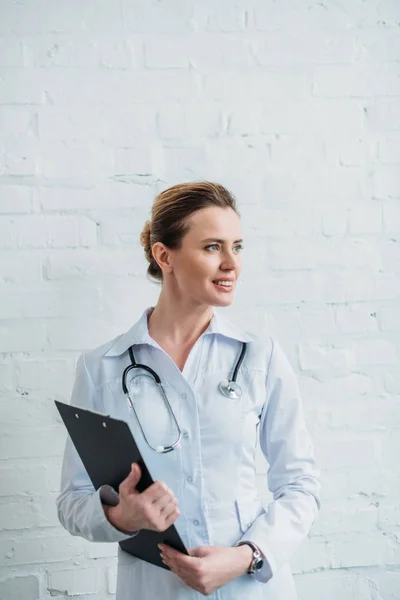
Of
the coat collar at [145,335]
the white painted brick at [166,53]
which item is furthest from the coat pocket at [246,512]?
the white painted brick at [166,53]

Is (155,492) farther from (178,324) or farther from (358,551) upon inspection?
(358,551)

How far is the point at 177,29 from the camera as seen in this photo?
2.00m

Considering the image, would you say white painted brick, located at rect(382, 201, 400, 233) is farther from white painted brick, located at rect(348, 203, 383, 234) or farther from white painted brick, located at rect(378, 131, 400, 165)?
white painted brick, located at rect(378, 131, 400, 165)

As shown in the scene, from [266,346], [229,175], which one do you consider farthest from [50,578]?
[229,175]

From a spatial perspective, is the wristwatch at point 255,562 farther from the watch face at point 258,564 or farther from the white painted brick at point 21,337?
the white painted brick at point 21,337

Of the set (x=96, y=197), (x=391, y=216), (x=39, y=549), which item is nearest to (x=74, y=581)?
(x=39, y=549)

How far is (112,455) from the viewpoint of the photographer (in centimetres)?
136

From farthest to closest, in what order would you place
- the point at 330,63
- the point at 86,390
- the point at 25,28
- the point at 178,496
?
the point at 330,63, the point at 25,28, the point at 86,390, the point at 178,496

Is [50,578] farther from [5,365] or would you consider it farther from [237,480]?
[237,480]

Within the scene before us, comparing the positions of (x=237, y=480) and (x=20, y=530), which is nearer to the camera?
(x=237, y=480)

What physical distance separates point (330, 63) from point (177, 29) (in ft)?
1.49

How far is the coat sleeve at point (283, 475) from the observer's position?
4.97 feet

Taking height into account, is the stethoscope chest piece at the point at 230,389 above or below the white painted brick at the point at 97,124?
below

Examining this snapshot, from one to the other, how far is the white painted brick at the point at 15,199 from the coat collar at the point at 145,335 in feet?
1.65
